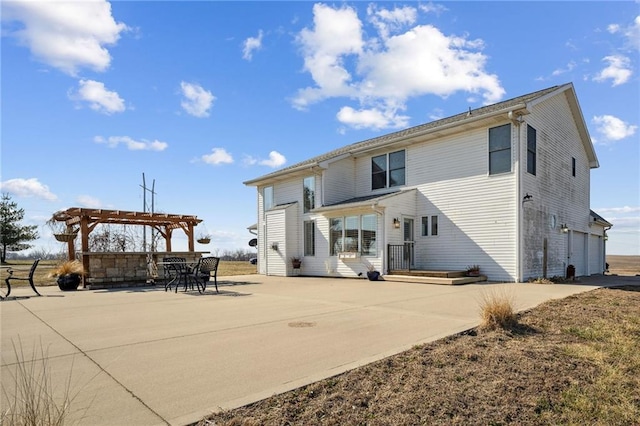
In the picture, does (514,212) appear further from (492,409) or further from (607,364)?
(492,409)

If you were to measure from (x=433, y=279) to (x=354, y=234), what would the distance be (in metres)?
4.18

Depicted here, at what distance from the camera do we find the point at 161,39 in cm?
1066

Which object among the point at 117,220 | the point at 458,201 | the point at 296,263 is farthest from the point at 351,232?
the point at 117,220

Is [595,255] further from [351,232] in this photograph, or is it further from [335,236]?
[335,236]

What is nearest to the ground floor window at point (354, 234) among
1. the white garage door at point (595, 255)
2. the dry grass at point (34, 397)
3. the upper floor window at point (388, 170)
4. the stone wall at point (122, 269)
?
the upper floor window at point (388, 170)

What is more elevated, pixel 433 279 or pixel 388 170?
pixel 388 170

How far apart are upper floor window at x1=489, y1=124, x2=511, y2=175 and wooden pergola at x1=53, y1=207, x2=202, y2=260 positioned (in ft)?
41.4

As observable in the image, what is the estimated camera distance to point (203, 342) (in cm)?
490

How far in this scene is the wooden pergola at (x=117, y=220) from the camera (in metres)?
13.7

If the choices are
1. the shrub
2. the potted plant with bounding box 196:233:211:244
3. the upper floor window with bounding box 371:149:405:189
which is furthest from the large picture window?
the shrub

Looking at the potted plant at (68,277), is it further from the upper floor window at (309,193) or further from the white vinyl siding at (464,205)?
the white vinyl siding at (464,205)

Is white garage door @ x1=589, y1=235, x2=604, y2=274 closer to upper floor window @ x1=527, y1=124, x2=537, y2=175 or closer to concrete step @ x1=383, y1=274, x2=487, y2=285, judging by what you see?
upper floor window @ x1=527, y1=124, x2=537, y2=175

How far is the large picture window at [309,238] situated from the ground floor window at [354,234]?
1267 mm

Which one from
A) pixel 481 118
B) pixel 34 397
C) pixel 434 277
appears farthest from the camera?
pixel 481 118
